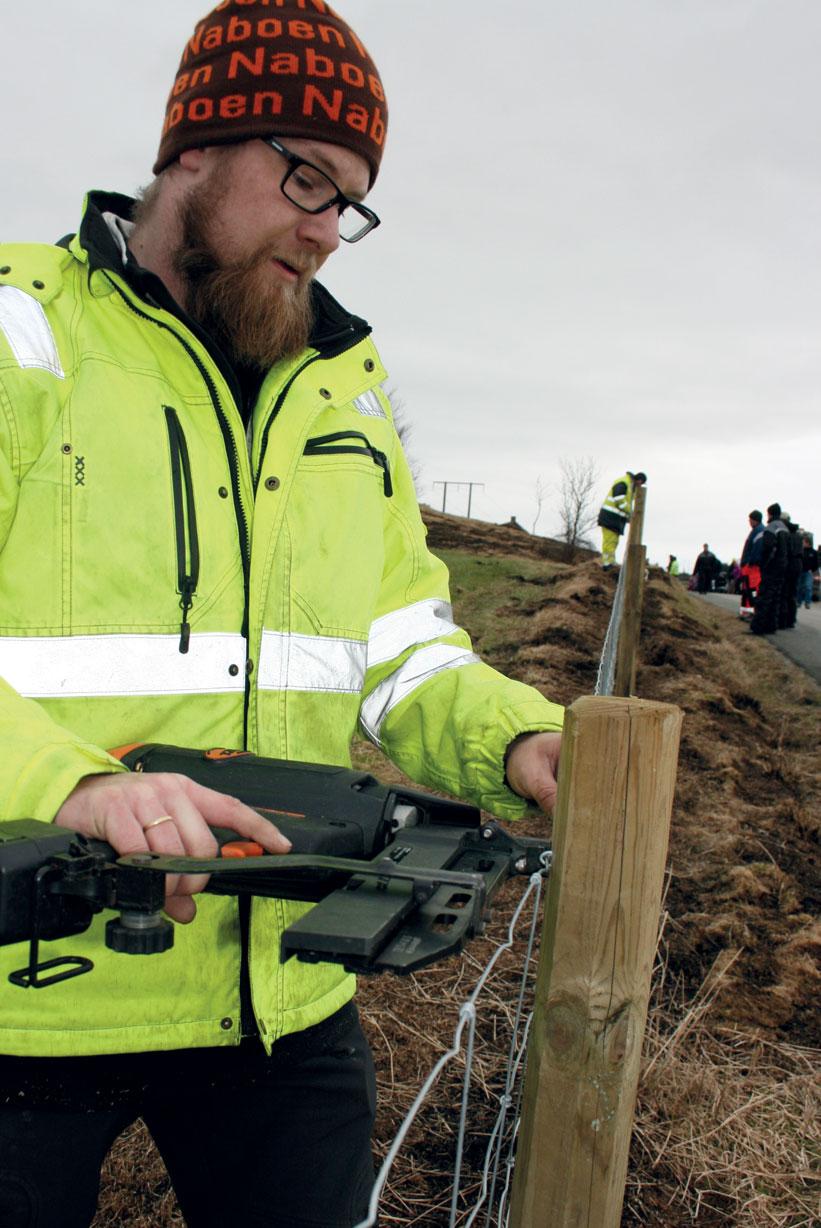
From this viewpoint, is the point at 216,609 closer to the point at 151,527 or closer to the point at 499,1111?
the point at 151,527

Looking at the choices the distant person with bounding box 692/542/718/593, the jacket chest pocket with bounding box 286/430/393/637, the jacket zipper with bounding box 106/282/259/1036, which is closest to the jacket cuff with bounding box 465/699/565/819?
the jacket chest pocket with bounding box 286/430/393/637

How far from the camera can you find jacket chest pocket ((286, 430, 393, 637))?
191cm

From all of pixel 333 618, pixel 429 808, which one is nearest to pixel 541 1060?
pixel 429 808

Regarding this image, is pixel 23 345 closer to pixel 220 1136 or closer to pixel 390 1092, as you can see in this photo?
pixel 220 1136

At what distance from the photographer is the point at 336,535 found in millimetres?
1961

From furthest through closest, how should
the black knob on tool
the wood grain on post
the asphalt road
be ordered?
the asphalt road
the wood grain on post
the black knob on tool

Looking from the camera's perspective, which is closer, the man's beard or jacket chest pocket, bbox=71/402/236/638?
jacket chest pocket, bbox=71/402/236/638

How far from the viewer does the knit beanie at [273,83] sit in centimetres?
204

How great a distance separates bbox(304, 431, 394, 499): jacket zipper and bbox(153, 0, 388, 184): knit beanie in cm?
61

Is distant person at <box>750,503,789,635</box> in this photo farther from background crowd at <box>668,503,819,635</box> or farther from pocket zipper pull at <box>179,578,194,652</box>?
pocket zipper pull at <box>179,578,194,652</box>

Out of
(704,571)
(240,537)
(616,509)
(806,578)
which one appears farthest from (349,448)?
(704,571)

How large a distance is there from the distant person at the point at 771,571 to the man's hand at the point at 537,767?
15514mm

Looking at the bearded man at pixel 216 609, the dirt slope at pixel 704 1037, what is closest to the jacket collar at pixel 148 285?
the bearded man at pixel 216 609

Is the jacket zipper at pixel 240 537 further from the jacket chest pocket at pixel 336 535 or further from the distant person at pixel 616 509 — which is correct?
the distant person at pixel 616 509
